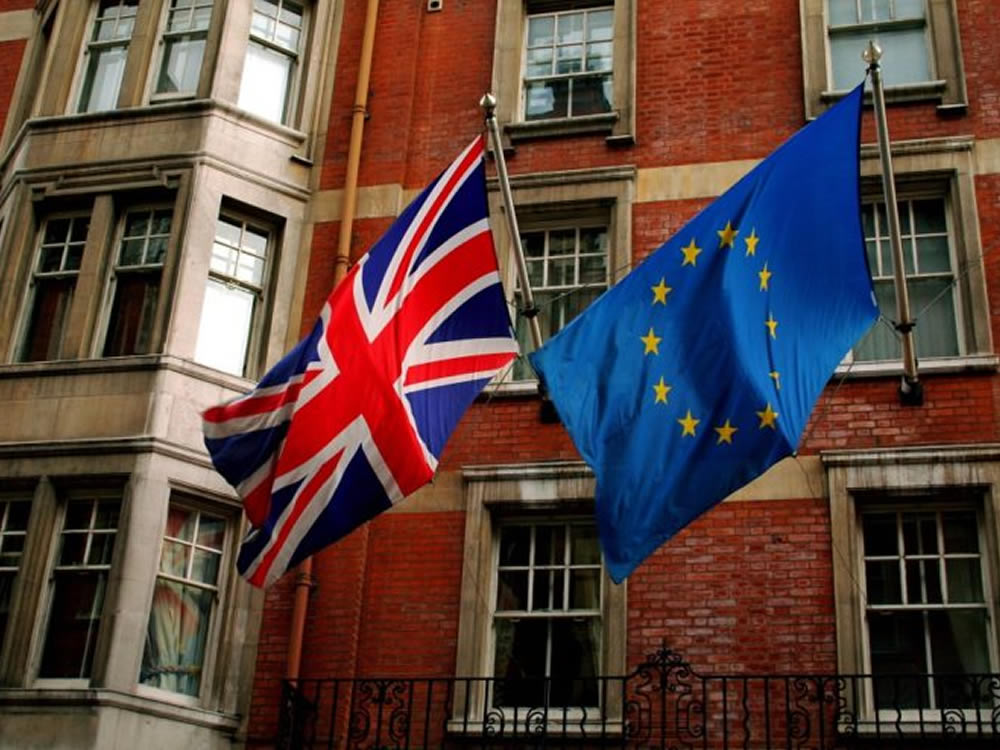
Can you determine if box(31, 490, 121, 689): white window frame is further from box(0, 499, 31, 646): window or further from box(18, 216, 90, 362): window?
box(18, 216, 90, 362): window

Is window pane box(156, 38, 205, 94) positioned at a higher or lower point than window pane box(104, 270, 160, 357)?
higher

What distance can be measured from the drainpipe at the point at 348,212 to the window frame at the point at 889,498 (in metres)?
4.86

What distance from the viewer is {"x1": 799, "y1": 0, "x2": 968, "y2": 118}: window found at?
14477 mm

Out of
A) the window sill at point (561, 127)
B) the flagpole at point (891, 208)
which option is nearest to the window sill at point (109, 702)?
the window sill at point (561, 127)

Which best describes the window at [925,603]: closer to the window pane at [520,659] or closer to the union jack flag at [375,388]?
the window pane at [520,659]

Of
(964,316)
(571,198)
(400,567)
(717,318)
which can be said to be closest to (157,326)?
(400,567)

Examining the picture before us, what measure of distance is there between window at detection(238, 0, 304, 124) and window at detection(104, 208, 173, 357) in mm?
1795

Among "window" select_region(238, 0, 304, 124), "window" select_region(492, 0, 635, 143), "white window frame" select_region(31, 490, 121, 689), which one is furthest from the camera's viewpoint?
"window" select_region(238, 0, 304, 124)

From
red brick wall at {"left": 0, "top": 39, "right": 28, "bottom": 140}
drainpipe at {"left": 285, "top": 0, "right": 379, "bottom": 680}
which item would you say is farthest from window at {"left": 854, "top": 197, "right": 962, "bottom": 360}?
red brick wall at {"left": 0, "top": 39, "right": 28, "bottom": 140}

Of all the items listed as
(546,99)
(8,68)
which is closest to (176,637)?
(546,99)

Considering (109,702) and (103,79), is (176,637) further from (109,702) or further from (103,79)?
(103,79)

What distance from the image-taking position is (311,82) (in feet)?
53.6

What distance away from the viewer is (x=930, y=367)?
13.0 meters

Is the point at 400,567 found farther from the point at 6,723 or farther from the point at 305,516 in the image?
the point at 6,723
